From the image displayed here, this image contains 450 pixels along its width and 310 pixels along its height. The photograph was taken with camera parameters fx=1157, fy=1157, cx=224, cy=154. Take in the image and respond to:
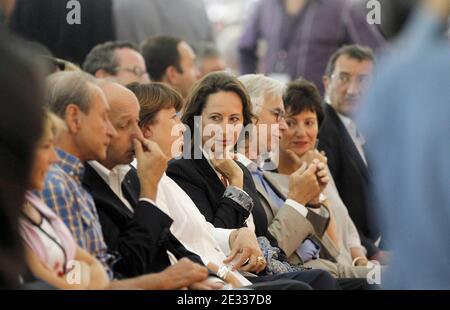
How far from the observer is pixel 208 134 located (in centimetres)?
462

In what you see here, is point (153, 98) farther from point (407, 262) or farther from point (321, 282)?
point (407, 262)

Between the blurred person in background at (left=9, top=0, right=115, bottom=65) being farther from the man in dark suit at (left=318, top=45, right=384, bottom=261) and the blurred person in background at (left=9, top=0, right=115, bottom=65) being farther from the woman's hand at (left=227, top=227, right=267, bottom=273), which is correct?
the woman's hand at (left=227, top=227, right=267, bottom=273)

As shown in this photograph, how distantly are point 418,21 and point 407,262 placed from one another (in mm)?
573

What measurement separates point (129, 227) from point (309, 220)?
133 cm

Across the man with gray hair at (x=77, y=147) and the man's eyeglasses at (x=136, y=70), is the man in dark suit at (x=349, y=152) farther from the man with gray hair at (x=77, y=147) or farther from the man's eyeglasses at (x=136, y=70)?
the man with gray hair at (x=77, y=147)

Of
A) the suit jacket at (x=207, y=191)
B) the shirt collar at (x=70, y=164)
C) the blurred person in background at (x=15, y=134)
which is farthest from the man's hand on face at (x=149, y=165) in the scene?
the blurred person in background at (x=15, y=134)

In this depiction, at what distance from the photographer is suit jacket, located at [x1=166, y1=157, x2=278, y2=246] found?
177 inches

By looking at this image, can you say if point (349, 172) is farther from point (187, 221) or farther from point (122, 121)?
point (122, 121)

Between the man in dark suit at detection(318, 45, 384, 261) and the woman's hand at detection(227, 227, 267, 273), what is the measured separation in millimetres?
1234

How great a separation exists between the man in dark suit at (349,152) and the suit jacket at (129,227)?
189 cm

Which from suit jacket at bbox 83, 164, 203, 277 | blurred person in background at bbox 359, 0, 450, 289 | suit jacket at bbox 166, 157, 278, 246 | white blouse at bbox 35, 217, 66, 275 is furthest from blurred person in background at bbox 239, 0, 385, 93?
blurred person in background at bbox 359, 0, 450, 289

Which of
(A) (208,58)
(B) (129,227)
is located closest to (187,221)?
(B) (129,227)

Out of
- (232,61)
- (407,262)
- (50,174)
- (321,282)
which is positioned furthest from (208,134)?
(232,61)

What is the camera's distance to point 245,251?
4.42 meters
